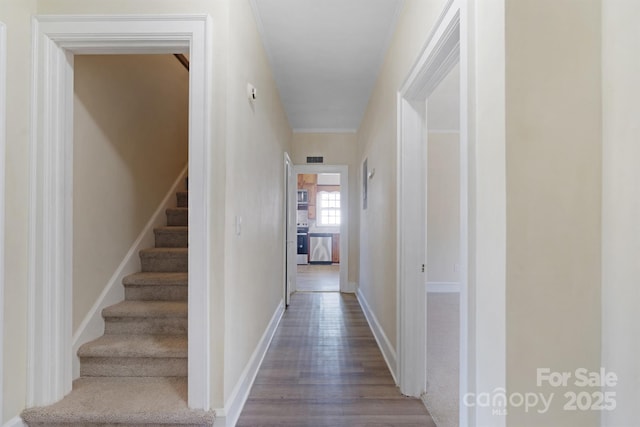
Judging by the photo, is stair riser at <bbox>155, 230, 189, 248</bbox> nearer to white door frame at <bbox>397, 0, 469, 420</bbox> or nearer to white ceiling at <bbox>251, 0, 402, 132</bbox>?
white ceiling at <bbox>251, 0, 402, 132</bbox>

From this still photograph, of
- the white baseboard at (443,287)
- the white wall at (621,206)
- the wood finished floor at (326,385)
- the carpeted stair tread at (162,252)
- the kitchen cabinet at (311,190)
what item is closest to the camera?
the white wall at (621,206)

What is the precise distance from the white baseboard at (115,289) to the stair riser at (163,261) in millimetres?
62

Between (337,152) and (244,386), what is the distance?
4.02 m

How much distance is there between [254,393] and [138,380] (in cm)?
75

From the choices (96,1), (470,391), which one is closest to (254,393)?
(470,391)

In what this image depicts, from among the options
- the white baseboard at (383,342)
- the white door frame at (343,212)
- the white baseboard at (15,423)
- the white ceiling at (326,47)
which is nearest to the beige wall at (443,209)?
the white door frame at (343,212)

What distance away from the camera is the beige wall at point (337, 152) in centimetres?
525

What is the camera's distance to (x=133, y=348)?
6.56 feet

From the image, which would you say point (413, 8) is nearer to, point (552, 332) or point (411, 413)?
point (552, 332)

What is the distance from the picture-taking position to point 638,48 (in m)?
0.83

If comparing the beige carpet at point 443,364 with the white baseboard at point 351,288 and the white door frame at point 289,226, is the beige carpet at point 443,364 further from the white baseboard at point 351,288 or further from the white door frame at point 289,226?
the white door frame at point 289,226

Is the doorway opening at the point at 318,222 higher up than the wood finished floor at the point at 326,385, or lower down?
higher up

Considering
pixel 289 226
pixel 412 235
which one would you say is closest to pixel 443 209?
pixel 289 226

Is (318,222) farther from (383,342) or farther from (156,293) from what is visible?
(156,293)
